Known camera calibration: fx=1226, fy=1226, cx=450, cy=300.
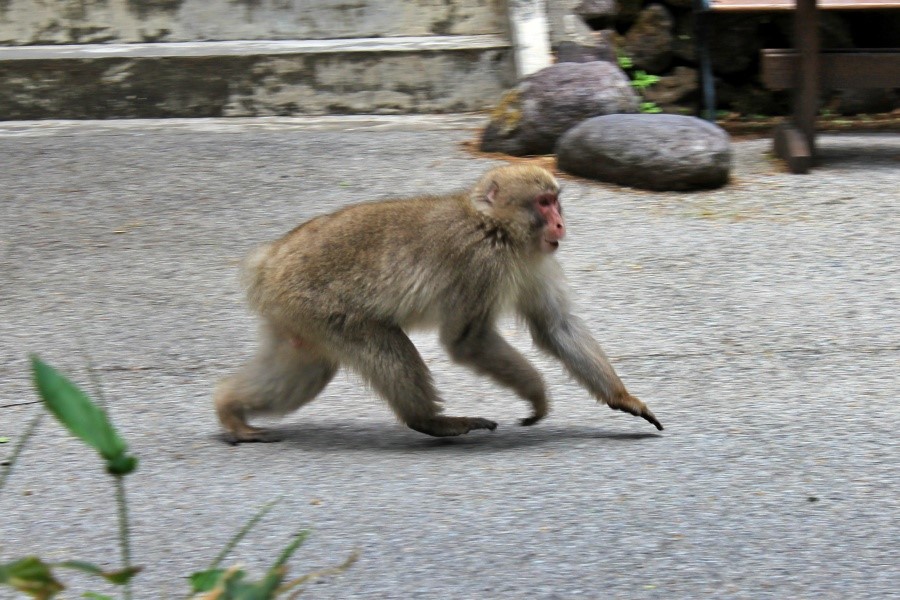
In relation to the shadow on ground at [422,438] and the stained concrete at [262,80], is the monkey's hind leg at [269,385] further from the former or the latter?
the stained concrete at [262,80]

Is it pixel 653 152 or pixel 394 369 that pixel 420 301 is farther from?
pixel 653 152

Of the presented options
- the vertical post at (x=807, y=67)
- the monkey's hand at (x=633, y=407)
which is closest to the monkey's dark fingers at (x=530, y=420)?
the monkey's hand at (x=633, y=407)

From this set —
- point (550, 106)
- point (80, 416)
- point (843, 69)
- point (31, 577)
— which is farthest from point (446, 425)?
point (843, 69)

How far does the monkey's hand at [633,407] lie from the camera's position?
399 centimetres

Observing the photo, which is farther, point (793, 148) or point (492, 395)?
point (793, 148)

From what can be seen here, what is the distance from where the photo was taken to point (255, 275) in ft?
13.6

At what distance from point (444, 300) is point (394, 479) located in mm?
633

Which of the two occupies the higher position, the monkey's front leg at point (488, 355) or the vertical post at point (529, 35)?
the vertical post at point (529, 35)

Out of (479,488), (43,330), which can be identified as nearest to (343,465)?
(479,488)

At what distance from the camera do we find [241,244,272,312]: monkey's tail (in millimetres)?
4117

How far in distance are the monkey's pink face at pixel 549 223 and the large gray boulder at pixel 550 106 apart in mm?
3754

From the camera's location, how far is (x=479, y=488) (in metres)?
3.53

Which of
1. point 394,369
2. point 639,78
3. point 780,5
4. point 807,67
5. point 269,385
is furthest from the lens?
point 639,78

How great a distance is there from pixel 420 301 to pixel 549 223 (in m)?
0.49
